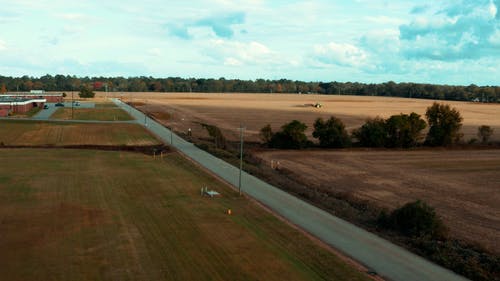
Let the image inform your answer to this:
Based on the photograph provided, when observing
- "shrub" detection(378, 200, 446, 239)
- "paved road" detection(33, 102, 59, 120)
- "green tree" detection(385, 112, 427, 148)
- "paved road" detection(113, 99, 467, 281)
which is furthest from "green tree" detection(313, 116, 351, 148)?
"paved road" detection(33, 102, 59, 120)

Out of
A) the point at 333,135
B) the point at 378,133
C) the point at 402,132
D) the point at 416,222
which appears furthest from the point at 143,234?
the point at 402,132

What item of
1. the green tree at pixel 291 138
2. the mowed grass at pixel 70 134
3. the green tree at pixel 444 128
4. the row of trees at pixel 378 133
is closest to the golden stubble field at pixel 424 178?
the green tree at pixel 291 138

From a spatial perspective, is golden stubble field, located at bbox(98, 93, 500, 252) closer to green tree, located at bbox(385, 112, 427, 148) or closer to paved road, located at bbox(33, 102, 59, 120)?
green tree, located at bbox(385, 112, 427, 148)

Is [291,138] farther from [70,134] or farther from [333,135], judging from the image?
[70,134]

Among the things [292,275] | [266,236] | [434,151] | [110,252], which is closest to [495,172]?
[434,151]

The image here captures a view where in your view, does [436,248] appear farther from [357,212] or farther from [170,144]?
[170,144]

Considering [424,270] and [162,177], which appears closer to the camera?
[424,270]
